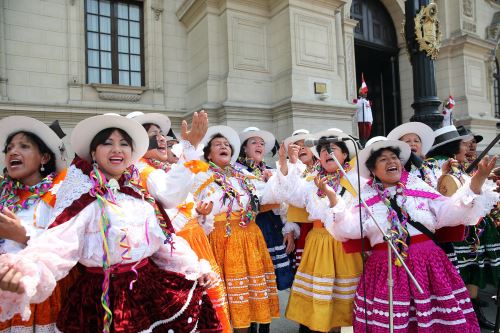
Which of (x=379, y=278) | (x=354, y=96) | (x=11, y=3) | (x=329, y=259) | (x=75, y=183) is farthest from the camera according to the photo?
(x=354, y=96)

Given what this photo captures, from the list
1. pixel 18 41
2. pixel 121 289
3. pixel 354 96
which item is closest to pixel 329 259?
pixel 121 289

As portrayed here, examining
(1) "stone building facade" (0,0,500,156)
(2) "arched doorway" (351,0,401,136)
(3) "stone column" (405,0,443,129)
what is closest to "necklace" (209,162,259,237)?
(3) "stone column" (405,0,443,129)

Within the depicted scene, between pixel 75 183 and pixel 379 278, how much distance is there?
233 centimetres

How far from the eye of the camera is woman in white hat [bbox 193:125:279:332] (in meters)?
3.65

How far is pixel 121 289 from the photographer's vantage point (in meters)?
2.29

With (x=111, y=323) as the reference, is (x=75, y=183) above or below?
above

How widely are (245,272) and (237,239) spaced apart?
1.06 ft

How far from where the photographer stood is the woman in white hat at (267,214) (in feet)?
14.1

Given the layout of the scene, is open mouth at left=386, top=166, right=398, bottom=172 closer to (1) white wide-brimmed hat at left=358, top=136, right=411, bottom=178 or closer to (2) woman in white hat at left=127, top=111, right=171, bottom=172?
(1) white wide-brimmed hat at left=358, top=136, right=411, bottom=178

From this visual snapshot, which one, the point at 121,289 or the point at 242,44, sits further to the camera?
the point at 242,44

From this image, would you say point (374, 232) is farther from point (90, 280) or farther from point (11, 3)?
point (11, 3)

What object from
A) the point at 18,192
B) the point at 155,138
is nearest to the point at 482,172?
the point at 155,138

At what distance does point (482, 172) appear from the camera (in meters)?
2.86

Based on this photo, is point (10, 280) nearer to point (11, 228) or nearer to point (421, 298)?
point (11, 228)
